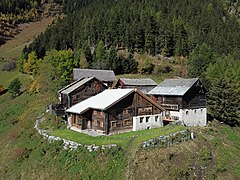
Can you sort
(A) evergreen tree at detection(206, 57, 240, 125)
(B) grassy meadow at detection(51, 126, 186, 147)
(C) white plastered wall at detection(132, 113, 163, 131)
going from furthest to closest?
1. (A) evergreen tree at detection(206, 57, 240, 125)
2. (C) white plastered wall at detection(132, 113, 163, 131)
3. (B) grassy meadow at detection(51, 126, 186, 147)

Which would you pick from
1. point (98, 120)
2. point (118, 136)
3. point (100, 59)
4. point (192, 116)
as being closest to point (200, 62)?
point (100, 59)

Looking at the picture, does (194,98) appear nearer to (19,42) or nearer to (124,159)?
(124,159)

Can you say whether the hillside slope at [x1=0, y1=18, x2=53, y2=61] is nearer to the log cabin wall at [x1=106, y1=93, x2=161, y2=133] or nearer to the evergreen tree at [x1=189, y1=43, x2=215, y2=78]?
the evergreen tree at [x1=189, y1=43, x2=215, y2=78]

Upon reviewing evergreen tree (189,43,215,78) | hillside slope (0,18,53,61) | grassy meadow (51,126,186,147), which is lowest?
grassy meadow (51,126,186,147)

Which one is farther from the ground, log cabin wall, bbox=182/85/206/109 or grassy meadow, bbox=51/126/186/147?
log cabin wall, bbox=182/85/206/109

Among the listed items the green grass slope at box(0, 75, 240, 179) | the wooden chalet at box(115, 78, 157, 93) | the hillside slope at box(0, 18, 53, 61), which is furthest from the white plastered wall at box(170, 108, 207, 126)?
the hillside slope at box(0, 18, 53, 61)

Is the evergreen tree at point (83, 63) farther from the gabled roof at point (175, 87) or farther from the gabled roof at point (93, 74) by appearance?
the gabled roof at point (175, 87)

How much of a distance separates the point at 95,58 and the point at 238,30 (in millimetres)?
59551

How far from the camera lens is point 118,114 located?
4228 cm

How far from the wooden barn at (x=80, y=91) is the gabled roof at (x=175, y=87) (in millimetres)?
9744

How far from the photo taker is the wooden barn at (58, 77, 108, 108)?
169ft

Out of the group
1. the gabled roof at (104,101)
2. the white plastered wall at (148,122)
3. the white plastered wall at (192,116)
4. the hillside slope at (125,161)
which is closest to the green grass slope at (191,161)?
the hillside slope at (125,161)

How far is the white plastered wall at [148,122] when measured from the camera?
4395cm

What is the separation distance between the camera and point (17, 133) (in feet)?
166
